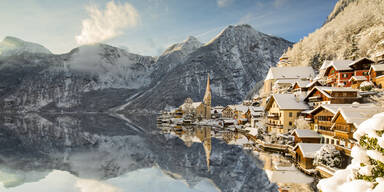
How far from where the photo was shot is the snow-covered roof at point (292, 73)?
7462cm

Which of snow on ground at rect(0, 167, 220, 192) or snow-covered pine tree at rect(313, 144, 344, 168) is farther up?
snow-covered pine tree at rect(313, 144, 344, 168)

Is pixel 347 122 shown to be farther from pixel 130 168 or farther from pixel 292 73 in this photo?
pixel 292 73

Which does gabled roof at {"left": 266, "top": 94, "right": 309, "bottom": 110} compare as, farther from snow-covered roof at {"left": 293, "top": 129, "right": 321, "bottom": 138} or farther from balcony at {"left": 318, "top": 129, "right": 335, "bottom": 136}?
balcony at {"left": 318, "top": 129, "right": 335, "bottom": 136}

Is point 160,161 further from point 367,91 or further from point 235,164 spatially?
point 367,91

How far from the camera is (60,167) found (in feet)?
99.2

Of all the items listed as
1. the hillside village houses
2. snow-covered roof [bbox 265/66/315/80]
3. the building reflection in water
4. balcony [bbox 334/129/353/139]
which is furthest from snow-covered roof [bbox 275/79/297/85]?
balcony [bbox 334/129/353/139]

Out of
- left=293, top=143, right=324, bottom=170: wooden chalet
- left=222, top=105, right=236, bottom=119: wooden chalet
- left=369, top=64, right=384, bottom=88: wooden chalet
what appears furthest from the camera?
left=222, top=105, right=236, bottom=119: wooden chalet

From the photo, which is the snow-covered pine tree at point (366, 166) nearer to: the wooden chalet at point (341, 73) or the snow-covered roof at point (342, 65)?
the wooden chalet at point (341, 73)

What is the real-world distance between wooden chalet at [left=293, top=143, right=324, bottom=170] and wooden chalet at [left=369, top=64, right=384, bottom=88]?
79.5 feet

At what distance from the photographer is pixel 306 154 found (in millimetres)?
25703

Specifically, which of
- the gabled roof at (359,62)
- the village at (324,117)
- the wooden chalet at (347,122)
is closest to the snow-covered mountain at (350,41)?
the gabled roof at (359,62)

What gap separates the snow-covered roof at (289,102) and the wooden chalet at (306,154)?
15.3 meters

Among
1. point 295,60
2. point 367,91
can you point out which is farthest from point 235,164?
point 295,60

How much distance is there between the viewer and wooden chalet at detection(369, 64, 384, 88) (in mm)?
38844
